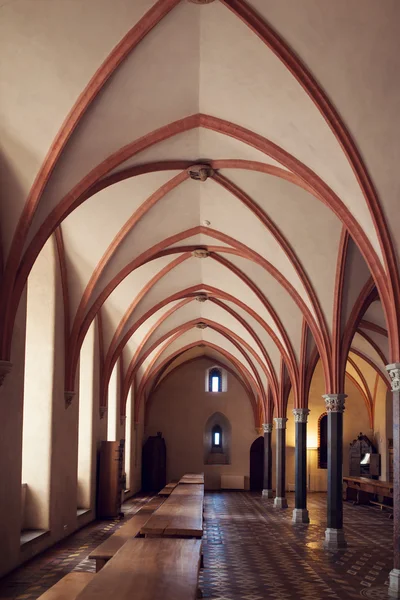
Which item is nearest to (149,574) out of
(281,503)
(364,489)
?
(281,503)

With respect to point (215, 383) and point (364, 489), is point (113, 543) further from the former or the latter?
point (215, 383)

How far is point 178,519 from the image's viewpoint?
28.8ft

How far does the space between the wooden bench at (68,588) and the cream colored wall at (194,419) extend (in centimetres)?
2399

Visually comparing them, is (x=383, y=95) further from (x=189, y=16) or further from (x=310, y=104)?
(x=189, y=16)

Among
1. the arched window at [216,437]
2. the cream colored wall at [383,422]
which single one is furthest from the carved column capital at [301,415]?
the arched window at [216,437]

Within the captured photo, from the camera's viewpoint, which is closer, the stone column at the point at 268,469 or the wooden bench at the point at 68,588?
the wooden bench at the point at 68,588

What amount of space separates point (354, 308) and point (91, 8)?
786 cm

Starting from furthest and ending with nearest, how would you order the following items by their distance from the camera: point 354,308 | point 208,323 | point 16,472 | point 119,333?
1. point 208,323
2. point 119,333
3. point 354,308
4. point 16,472

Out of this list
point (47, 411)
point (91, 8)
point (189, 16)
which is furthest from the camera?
point (47, 411)

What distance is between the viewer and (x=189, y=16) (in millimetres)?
8102

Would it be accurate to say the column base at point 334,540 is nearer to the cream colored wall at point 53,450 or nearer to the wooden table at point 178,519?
the wooden table at point 178,519

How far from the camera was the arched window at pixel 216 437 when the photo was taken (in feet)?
103

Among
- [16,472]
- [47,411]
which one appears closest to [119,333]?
[47,411]

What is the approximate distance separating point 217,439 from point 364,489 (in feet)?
35.5
